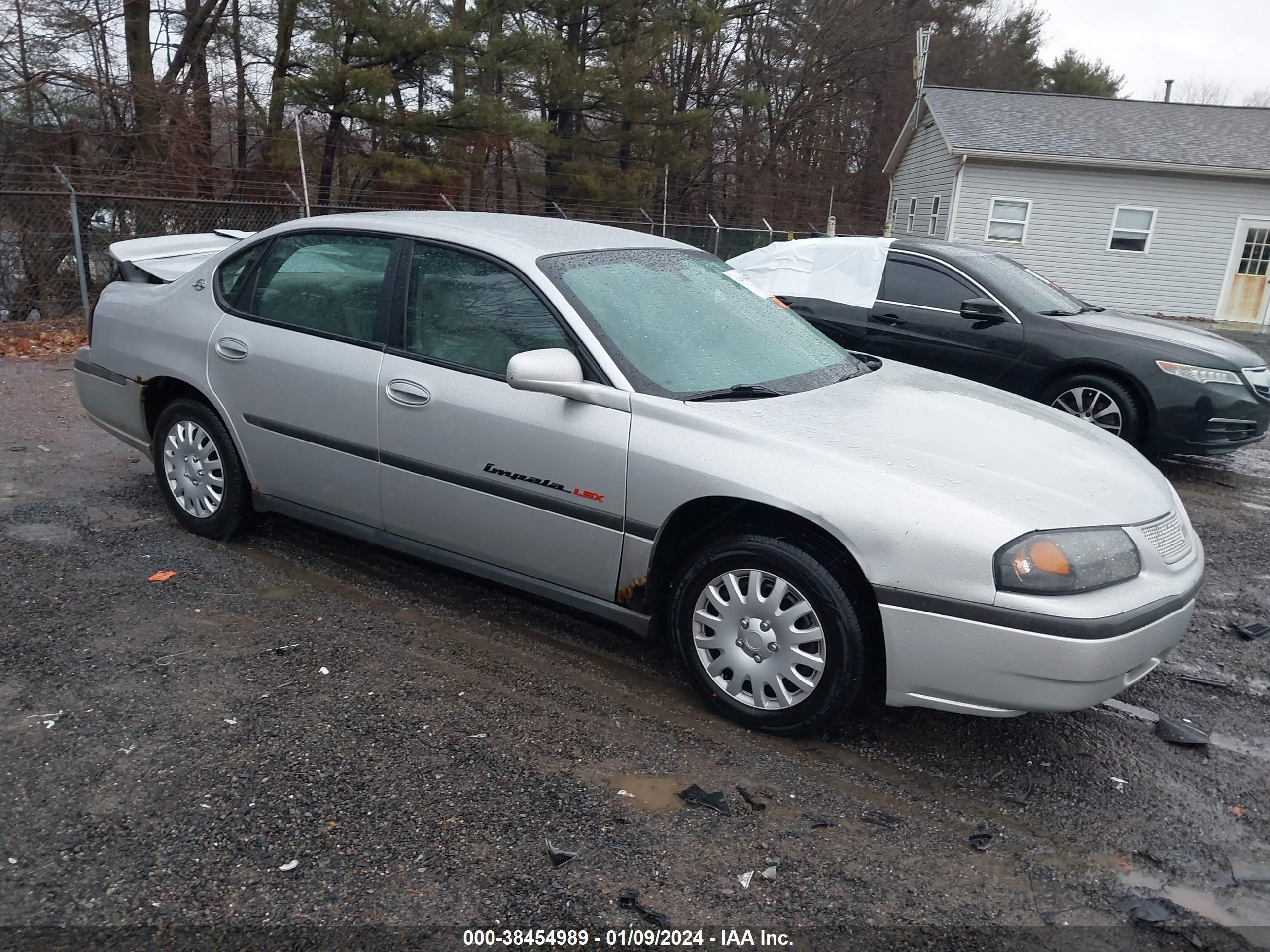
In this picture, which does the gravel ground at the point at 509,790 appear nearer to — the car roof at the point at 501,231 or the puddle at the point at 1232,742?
the puddle at the point at 1232,742

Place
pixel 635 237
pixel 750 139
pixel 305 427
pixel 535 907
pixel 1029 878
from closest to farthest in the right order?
pixel 535 907 < pixel 1029 878 < pixel 305 427 < pixel 635 237 < pixel 750 139

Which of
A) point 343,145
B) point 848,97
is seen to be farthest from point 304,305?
point 848,97

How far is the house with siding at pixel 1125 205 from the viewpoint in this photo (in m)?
21.2

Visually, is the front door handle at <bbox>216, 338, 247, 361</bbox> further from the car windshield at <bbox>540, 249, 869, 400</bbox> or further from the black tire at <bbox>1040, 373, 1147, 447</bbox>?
the black tire at <bbox>1040, 373, 1147, 447</bbox>

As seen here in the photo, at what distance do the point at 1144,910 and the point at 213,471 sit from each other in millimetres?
4242

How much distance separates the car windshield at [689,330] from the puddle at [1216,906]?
77.6 inches

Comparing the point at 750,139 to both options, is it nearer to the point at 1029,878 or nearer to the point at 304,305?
the point at 304,305

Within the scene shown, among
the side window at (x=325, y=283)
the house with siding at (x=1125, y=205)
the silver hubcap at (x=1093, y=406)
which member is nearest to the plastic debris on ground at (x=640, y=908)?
the side window at (x=325, y=283)

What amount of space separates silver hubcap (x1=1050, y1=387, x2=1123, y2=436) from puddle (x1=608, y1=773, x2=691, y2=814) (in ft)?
16.8

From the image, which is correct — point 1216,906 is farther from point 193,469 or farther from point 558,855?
point 193,469

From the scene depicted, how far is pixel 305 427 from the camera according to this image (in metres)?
4.30

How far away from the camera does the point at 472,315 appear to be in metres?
3.97

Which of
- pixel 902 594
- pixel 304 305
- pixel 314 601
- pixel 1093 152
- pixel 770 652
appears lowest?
pixel 314 601

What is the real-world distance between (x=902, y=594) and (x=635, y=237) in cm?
235
